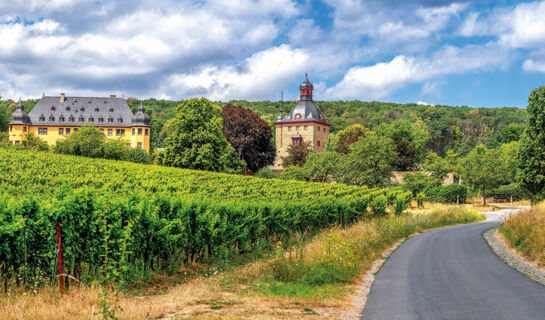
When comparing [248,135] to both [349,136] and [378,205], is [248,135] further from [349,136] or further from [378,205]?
[378,205]

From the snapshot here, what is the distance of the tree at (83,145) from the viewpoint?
6669cm

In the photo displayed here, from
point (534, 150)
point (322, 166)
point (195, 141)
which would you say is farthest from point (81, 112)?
point (534, 150)

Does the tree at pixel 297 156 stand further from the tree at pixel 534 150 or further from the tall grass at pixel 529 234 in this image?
the tall grass at pixel 529 234

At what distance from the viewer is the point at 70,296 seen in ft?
30.7

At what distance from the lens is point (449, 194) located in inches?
2650

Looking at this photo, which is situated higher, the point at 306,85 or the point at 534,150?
the point at 306,85

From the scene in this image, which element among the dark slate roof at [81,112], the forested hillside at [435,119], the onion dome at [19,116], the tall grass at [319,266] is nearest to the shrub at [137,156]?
the dark slate roof at [81,112]

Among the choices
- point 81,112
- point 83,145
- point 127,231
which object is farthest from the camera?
point 81,112

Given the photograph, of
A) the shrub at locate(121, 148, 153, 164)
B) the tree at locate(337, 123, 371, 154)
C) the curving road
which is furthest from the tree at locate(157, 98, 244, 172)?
the curving road

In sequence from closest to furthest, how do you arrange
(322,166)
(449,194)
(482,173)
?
(482,173) < (449,194) < (322,166)

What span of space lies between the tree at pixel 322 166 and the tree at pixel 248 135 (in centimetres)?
1063

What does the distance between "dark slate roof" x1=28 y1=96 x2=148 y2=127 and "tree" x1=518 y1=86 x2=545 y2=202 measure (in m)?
84.9

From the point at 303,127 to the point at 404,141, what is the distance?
27.6 meters

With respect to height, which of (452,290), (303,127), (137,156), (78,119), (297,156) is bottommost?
(452,290)
